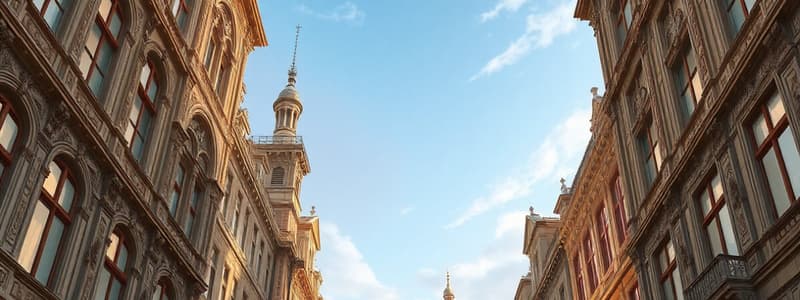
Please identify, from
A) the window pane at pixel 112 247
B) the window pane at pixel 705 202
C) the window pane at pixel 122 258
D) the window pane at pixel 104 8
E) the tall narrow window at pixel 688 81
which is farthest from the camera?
the tall narrow window at pixel 688 81

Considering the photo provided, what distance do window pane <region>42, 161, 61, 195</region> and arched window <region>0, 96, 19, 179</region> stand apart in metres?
1.50

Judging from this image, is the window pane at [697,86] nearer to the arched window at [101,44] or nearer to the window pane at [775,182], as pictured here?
the window pane at [775,182]

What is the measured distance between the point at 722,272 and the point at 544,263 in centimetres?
3159

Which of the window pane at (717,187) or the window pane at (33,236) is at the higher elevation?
the window pane at (717,187)

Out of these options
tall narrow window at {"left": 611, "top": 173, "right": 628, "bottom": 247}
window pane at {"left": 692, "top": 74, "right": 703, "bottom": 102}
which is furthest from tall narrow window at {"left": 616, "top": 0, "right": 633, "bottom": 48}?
window pane at {"left": 692, "top": 74, "right": 703, "bottom": 102}

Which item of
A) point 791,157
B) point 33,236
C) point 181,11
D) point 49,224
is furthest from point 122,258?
point 791,157

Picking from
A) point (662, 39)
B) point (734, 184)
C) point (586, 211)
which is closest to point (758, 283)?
point (734, 184)

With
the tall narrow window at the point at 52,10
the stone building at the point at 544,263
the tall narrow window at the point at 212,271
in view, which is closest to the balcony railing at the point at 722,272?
the tall narrow window at the point at 52,10

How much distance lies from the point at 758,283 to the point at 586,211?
65.7ft

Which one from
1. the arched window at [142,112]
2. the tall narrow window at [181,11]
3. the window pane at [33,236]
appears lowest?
the window pane at [33,236]

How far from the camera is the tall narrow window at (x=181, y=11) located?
26925 mm

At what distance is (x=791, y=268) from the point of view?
16.1 meters

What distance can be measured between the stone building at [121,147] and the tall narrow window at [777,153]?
1698 cm

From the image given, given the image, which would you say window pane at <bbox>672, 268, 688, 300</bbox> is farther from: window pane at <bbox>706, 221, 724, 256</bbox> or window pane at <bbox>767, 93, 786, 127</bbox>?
window pane at <bbox>767, 93, 786, 127</bbox>
